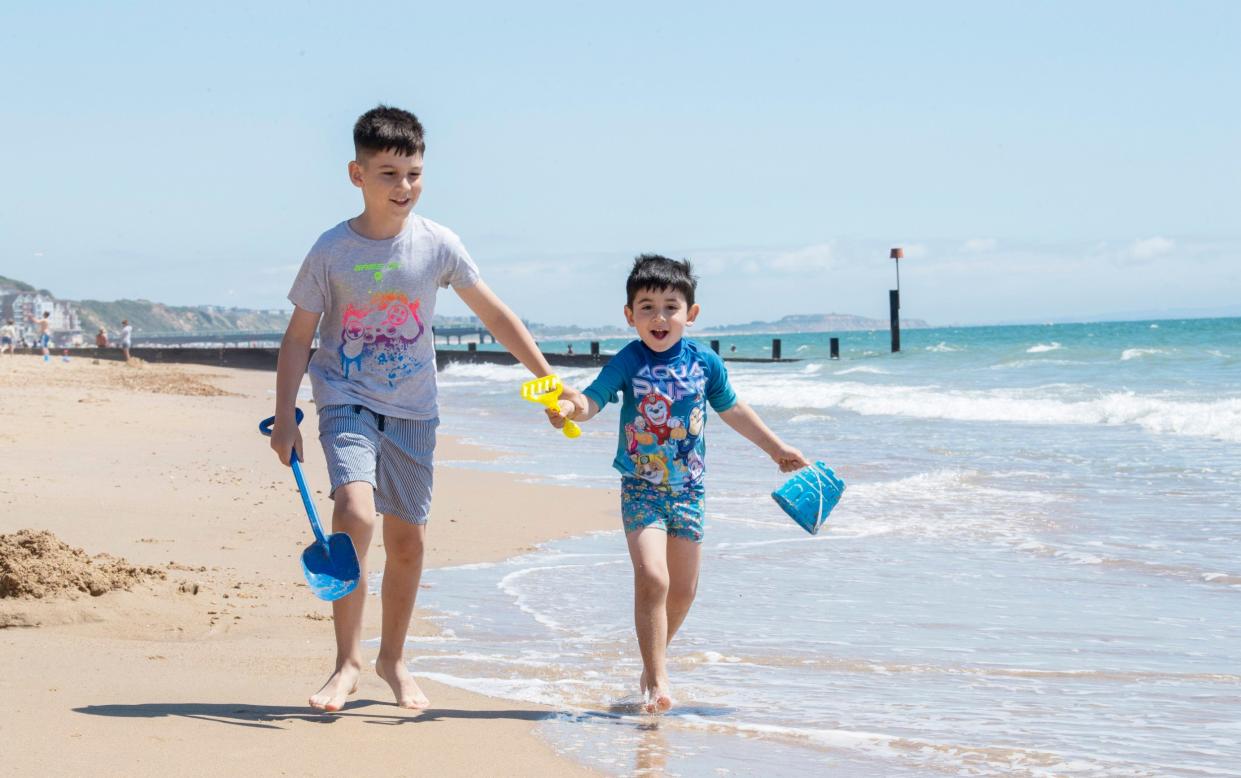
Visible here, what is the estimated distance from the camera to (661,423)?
369 centimetres

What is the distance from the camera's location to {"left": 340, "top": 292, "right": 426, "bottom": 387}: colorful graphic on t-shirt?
349cm

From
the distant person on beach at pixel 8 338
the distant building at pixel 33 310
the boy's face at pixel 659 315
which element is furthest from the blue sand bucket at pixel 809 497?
the distant building at pixel 33 310

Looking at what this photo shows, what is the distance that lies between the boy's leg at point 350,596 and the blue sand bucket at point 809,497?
49.2 inches

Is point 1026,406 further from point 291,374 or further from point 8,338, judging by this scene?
point 8,338

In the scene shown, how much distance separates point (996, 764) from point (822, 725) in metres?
0.48

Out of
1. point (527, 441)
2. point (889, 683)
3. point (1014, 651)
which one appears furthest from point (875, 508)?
point (527, 441)

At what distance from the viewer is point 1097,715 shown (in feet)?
11.5

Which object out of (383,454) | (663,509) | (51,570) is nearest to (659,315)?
(663,509)

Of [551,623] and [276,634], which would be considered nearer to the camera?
[276,634]

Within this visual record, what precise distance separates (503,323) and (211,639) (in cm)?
144

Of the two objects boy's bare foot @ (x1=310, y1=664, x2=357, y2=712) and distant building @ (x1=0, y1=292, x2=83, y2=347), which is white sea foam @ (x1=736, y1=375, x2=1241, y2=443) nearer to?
boy's bare foot @ (x1=310, y1=664, x2=357, y2=712)

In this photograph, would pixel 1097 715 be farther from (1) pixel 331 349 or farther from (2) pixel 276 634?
(2) pixel 276 634

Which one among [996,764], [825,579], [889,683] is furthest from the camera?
[825,579]

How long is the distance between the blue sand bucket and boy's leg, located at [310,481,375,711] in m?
1.25
